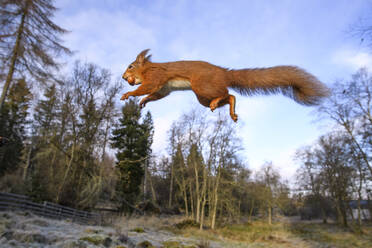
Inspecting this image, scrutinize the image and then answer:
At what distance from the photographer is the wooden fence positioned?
12.7 m

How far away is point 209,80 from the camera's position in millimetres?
1193

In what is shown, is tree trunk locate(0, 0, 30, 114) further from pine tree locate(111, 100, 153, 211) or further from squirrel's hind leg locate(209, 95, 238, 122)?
squirrel's hind leg locate(209, 95, 238, 122)

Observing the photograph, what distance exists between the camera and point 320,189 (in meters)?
26.1

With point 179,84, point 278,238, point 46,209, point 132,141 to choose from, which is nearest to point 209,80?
point 179,84

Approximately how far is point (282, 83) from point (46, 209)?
1677cm

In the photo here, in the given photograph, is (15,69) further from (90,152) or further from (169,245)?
(169,245)

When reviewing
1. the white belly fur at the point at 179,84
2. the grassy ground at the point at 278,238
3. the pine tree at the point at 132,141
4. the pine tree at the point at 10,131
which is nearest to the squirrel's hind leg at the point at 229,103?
the white belly fur at the point at 179,84

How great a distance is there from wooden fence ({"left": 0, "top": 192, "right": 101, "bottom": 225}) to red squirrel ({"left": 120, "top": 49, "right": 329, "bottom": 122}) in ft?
48.7

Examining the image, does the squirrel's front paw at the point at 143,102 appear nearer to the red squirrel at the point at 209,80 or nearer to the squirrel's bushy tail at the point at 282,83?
the red squirrel at the point at 209,80

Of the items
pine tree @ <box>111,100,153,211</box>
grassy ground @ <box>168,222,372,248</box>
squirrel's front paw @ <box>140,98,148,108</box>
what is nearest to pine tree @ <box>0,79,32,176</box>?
pine tree @ <box>111,100,153,211</box>

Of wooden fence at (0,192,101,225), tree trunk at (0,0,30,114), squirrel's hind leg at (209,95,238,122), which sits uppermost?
tree trunk at (0,0,30,114)

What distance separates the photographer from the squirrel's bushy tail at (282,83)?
102 cm

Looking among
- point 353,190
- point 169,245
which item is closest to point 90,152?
point 169,245

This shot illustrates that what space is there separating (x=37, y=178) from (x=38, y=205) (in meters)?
2.59
